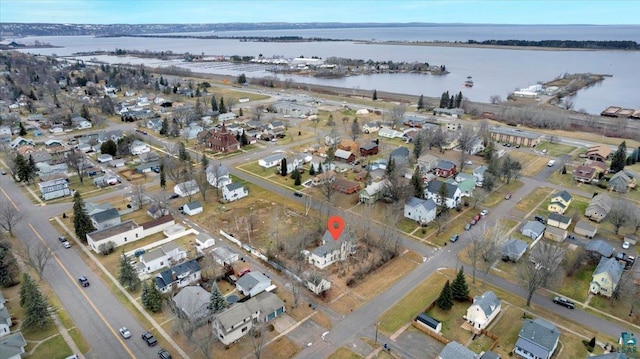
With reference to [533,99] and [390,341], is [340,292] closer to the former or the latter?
[390,341]

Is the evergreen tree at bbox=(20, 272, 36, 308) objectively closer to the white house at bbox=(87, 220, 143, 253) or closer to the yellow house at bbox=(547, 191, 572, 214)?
the white house at bbox=(87, 220, 143, 253)

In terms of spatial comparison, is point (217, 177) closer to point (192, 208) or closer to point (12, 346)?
point (192, 208)

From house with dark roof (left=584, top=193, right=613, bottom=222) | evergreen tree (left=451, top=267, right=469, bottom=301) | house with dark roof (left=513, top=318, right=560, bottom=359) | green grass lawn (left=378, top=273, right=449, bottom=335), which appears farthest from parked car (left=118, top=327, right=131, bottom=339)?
house with dark roof (left=584, top=193, right=613, bottom=222)

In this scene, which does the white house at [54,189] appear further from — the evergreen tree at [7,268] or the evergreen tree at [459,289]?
the evergreen tree at [459,289]

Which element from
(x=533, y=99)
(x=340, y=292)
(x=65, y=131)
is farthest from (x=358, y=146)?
(x=533, y=99)

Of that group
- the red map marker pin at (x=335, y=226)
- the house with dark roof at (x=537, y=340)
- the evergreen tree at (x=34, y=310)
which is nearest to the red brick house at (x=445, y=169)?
the red map marker pin at (x=335, y=226)
